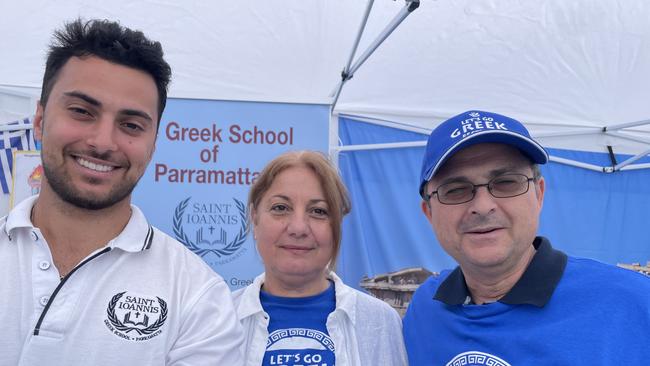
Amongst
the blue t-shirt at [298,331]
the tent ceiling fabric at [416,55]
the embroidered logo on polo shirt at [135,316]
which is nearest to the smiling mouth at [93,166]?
the embroidered logo on polo shirt at [135,316]

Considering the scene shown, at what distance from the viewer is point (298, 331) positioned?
61.0 inches

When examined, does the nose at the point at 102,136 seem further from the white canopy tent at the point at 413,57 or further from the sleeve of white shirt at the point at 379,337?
the white canopy tent at the point at 413,57

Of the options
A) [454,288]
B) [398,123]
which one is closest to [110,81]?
[454,288]

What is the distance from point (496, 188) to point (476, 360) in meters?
0.45

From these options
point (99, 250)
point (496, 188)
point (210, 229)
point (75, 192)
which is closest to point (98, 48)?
point (75, 192)

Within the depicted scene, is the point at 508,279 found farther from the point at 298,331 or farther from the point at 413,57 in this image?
the point at 413,57

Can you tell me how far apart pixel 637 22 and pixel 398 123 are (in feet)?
7.12

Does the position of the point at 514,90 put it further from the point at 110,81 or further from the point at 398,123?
the point at 110,81

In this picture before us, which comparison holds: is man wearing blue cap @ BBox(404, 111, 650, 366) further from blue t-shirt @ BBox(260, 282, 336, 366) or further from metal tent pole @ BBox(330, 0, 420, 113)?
metal tent pole @ BBox(330, 0, 420, 113)

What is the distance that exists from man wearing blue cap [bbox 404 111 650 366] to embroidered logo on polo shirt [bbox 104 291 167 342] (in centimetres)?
76

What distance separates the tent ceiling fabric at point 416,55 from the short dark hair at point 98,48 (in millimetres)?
1606

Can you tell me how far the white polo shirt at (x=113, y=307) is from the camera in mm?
1050

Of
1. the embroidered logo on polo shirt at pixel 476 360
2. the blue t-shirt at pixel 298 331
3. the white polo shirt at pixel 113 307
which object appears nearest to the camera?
the white polo shirt at pixel 113 307

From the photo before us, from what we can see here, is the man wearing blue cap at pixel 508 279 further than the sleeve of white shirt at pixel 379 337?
No
